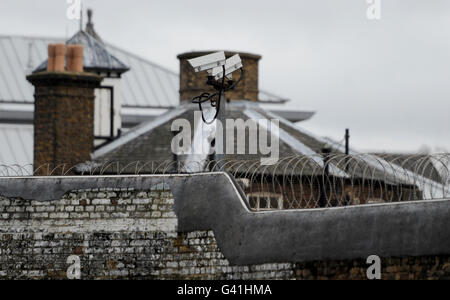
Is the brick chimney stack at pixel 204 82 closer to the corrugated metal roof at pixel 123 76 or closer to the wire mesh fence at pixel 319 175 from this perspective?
the wire mesh fence at pixel 319 175

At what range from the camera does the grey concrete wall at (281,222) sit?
1864 cm

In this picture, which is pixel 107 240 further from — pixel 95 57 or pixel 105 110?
pixel 95 57

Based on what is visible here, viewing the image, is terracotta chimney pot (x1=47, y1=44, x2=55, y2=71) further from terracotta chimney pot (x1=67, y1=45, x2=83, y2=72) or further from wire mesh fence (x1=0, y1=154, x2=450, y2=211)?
wire mesh fence (x1=0, y1=154, x2=450, y2=211)

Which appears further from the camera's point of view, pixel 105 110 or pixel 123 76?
pixel 123 76

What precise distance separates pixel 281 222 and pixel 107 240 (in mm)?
2970

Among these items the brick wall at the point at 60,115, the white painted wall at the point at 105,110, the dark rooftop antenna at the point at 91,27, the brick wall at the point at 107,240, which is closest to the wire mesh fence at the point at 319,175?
the brick wall at the point at 107,240

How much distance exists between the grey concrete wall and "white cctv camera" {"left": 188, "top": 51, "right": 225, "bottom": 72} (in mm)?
2091

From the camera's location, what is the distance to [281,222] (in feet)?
65.7

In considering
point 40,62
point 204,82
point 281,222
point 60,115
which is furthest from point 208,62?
point 40,62

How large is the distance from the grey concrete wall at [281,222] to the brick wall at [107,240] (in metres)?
0.14

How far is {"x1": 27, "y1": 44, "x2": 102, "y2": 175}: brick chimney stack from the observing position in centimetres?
3728

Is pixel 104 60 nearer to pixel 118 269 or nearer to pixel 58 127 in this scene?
pixel 58 127
